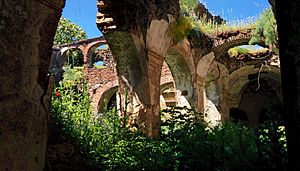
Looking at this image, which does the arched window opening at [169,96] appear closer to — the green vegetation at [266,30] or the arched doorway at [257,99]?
the arched doorway at [257,99]

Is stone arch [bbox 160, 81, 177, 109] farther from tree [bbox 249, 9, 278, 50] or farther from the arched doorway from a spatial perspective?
tree [bbox 249, 9, 278, 50]

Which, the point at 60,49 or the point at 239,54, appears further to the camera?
the point at 60,49

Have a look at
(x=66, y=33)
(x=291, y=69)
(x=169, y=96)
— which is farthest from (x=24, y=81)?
(x=66, y=33)

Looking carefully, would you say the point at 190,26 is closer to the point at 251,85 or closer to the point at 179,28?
the point at 179,28

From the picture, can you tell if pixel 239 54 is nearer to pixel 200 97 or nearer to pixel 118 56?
pixel 200 97

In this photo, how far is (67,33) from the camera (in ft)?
92.4

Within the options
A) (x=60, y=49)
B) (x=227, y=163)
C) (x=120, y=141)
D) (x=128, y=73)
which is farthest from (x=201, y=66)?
(x=60, y=49)

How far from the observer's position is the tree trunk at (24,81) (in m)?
2.15

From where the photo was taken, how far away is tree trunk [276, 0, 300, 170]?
1181 millimetres

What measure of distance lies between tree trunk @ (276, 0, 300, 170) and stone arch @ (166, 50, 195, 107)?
750 cm

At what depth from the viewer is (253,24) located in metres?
9.80

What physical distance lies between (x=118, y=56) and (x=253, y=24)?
5721 mm

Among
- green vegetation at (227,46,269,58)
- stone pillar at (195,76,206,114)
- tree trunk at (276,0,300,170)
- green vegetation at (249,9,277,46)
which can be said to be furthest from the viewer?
green vegetation at (227,46,269,58)

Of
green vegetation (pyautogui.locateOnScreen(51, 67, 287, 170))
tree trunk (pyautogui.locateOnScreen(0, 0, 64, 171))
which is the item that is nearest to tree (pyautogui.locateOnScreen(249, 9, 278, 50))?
green vegetation (pyautogui.locateOnScreen(51, 67, 287, 170))
